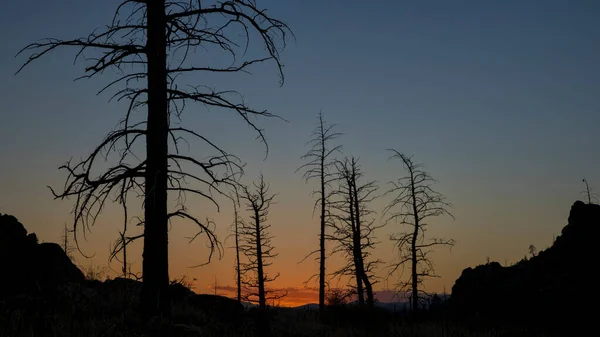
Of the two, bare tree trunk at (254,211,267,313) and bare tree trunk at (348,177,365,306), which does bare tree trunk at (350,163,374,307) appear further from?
bare tree trunk at (254,211,267,313)

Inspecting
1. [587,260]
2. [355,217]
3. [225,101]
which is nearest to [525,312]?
[587,260]

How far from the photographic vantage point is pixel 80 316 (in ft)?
34.8

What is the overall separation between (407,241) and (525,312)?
8256mm

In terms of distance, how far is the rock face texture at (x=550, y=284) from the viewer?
1942 cm

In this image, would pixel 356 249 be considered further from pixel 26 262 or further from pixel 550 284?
pixel 26 262

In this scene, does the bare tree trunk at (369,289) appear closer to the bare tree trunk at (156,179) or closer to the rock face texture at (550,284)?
the rock face texture at (550,284)

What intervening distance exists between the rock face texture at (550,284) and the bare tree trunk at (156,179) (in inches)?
517

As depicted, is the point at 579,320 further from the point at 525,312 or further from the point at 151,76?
the point at 151,76

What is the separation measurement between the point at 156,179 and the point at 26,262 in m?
8.26

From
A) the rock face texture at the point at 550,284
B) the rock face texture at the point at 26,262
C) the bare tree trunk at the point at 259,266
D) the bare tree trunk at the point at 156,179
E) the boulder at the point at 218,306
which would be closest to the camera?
the bare tree trunk at the point at 156,179

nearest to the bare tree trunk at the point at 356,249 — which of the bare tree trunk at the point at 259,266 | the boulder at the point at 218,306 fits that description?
the bare tree trunk at the point at 259,266

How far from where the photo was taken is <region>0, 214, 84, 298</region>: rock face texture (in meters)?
14.7

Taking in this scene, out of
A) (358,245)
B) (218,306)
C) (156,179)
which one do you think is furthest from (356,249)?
(156,179)

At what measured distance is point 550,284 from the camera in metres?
20.8
